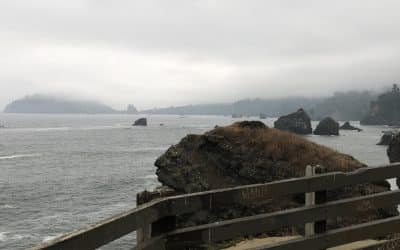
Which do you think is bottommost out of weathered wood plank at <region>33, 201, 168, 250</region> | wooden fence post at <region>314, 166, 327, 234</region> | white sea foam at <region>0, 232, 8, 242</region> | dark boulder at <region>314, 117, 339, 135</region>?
white sea foam at <region>0, 232, 8, 242</region>

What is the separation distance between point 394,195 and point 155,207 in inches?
180

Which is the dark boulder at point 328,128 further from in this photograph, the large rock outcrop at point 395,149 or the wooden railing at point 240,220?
the wooden railing at point 240,220

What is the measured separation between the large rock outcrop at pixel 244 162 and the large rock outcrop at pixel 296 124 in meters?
159

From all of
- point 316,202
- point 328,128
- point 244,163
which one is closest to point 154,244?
point 316,202

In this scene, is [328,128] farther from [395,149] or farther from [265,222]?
[265,222]

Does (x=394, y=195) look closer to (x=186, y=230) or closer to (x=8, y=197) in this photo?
(x=186, y=230)

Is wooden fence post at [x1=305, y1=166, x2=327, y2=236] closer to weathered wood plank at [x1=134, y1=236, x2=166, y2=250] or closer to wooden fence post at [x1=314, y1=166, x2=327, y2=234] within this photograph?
wooden fence post at [x1=314, y1=166, x2=327, y2=234]

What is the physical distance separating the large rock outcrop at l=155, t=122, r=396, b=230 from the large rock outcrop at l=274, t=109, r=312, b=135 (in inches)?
6253

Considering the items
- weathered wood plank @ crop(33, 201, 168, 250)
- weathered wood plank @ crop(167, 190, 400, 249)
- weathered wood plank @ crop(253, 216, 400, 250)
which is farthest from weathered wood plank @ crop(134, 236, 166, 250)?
weathered wood plank @ crop(253, 216, 400, 250)

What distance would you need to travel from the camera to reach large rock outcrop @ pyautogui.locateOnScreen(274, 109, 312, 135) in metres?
186

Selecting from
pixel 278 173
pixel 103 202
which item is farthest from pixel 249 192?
pixel 103 202

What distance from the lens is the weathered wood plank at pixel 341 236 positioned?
6.68 m

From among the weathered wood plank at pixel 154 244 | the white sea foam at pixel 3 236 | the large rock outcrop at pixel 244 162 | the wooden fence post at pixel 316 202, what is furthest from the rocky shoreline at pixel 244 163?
the weathered wood plank at pixel 154 244

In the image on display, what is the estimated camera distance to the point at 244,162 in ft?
85.1
